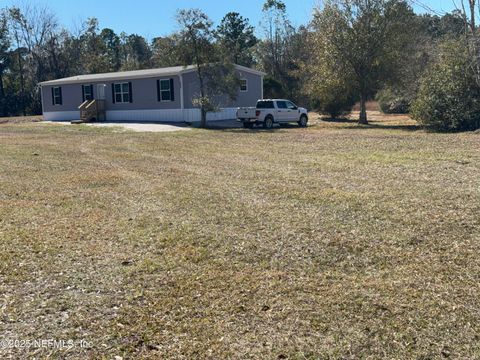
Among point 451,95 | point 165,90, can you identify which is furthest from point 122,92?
point 451,95

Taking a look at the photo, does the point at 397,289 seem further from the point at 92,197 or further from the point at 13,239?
the point at 92,197

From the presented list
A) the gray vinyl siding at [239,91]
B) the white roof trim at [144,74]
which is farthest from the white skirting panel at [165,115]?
the white roof trim at [144,74]

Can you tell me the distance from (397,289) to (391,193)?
152 inches

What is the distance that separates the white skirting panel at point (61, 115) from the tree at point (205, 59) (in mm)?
12004

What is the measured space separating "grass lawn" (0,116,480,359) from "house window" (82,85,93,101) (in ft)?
79.6

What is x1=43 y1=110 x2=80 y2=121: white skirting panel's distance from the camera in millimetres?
34656

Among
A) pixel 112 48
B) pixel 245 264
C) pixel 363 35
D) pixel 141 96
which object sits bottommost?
pixel 245 264

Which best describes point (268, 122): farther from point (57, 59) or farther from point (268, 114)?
point (57, 59)

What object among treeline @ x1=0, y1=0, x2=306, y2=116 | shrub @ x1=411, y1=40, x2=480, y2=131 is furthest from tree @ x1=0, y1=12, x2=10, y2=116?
shrub @ x1=411, y1=40, x2=480, y2=131

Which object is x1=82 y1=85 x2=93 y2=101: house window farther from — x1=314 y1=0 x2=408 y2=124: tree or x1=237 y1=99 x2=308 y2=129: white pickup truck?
x1=314 y1=0 x2=408 y2=124: tree

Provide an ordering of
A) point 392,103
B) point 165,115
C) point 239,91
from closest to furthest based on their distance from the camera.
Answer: point 165,115 → point 239,91 → point 392,103

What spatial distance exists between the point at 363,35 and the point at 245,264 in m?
22.3

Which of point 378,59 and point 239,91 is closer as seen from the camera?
point 378,59

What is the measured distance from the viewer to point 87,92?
33562 millimetres
